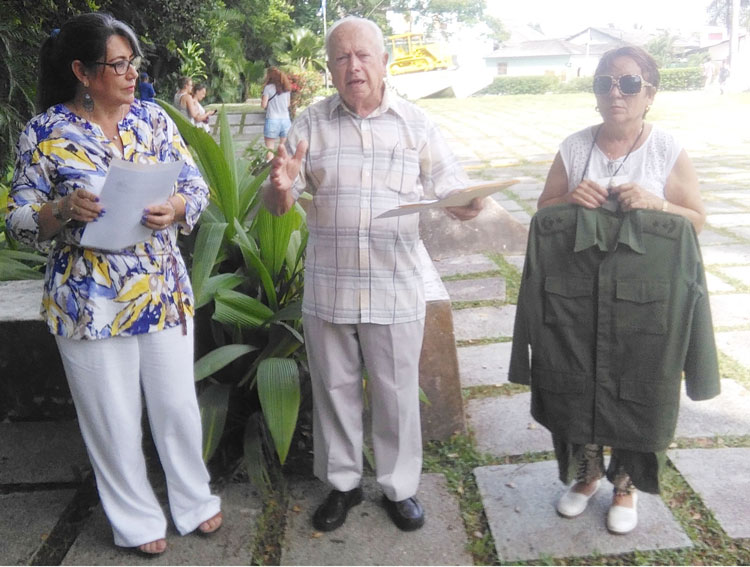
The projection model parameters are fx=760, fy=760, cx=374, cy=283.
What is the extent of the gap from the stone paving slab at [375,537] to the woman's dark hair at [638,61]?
57.7 inches

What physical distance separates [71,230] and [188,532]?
3.39 ft

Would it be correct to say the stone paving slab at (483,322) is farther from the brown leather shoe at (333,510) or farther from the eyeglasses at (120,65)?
the eyeglasses at (120,65)

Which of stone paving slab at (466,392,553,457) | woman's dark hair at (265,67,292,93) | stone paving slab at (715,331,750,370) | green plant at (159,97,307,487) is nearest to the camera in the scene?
green plant at (159,97,307,487)

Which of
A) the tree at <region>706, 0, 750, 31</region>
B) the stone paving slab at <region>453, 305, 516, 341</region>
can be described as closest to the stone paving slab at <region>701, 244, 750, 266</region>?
the stone paving slab at <region>453, 305, 516, 341</region>

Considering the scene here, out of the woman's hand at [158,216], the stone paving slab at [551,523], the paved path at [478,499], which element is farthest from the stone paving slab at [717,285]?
the woman's hand at [158,216]

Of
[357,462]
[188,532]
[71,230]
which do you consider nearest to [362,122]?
[71,230]

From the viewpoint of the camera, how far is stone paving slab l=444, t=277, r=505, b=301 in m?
4.68

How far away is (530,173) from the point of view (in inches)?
355

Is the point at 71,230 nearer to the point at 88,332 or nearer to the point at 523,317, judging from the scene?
the point at 88,332

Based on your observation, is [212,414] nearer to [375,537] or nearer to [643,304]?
[375,537]

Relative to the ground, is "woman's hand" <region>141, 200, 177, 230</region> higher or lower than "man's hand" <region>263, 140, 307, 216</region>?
lower

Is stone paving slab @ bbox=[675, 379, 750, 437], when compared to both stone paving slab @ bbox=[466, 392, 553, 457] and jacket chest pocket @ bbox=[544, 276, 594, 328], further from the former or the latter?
jacket chest pocket @ bbox=[544, 276, 594, 328]

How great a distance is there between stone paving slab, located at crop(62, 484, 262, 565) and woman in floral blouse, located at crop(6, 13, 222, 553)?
2.2 inches

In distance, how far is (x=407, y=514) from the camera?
95.7 inches
